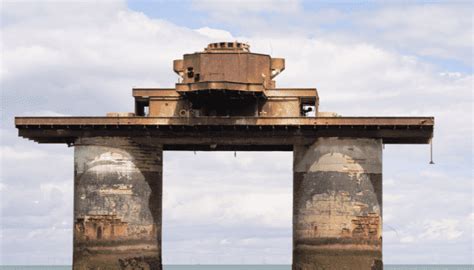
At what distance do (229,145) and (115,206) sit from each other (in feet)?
24.8

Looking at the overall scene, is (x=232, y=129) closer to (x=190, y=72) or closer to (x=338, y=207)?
(x=190, y=72)

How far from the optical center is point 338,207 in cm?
8912

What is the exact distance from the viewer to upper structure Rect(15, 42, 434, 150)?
89875mm

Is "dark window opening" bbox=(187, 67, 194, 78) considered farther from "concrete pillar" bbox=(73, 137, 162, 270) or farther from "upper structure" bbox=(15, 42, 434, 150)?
"concrete pillar" bbox=(73, 137, 162, 270)

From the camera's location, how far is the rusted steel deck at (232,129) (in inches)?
3536

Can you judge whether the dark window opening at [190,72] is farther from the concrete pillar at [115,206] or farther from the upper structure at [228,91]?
the concrete pillar at [115,206]

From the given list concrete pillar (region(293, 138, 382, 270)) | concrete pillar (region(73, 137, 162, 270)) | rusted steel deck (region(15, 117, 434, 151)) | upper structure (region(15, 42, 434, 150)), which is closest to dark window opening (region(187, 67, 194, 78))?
upper structure (region(15, 42, 434, 150))

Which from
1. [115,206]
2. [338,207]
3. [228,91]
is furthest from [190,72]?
[338,207]

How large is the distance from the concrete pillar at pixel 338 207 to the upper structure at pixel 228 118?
1.10 meters

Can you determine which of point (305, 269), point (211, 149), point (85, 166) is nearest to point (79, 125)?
point (85, 166)

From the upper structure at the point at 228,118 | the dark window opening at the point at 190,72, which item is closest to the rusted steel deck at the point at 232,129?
the upper structure at the point at 228,118

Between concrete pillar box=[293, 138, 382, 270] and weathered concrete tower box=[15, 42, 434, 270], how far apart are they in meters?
0.05

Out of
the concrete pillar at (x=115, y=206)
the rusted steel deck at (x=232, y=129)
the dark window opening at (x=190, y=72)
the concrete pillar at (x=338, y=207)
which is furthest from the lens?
the dark window opening at (x=190, y=72)

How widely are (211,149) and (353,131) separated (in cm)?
971
